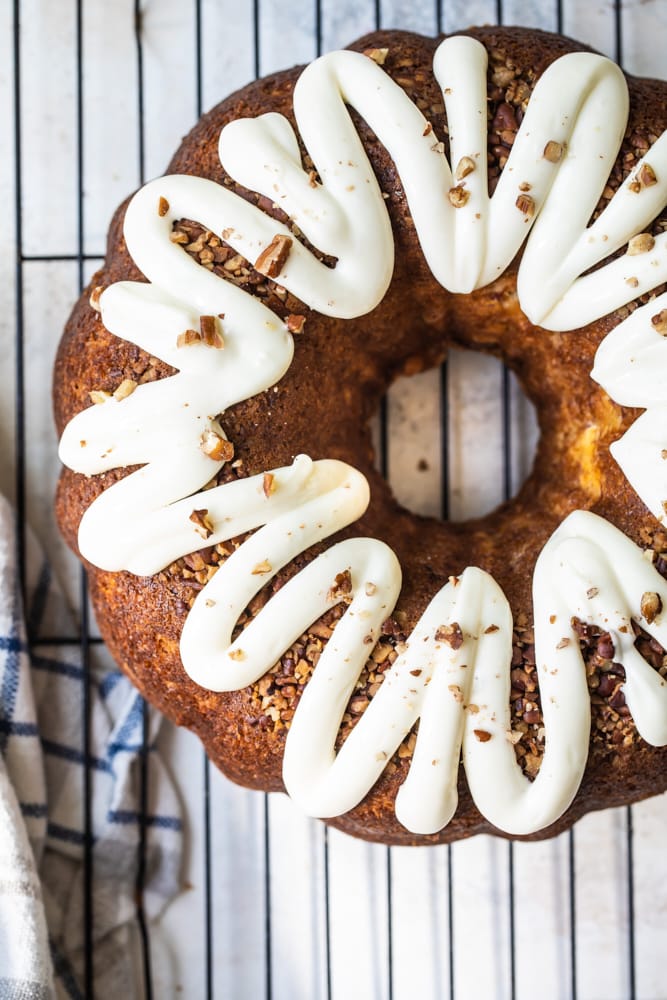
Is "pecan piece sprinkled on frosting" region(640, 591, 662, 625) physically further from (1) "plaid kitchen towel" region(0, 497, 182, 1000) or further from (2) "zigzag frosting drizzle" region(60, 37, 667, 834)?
(1) "plaid kitchen towel" region(0, 497, 182, 1000)

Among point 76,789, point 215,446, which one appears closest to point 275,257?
point 215,446

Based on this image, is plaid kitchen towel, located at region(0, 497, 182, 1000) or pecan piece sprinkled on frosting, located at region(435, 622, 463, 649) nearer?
pecan piece sprinkled on frosting, located at region(435, 622, 463, 649)

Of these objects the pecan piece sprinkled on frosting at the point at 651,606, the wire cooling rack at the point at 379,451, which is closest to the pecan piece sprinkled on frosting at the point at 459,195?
the wire cooling rack at the point at 379,451

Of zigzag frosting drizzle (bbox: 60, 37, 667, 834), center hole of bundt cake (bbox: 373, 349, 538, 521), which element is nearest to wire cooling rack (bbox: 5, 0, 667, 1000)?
center hole of bundt cake (bbox: 373, 349, 538, 521)

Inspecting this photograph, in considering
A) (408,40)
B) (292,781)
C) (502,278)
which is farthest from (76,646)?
(408,40)

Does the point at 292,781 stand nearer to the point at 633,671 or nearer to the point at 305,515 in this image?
the point at 305,515

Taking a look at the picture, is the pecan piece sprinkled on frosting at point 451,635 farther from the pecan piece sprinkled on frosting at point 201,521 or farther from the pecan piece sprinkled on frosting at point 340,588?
the pecan piece sprinkled on frosting at point 201,521
